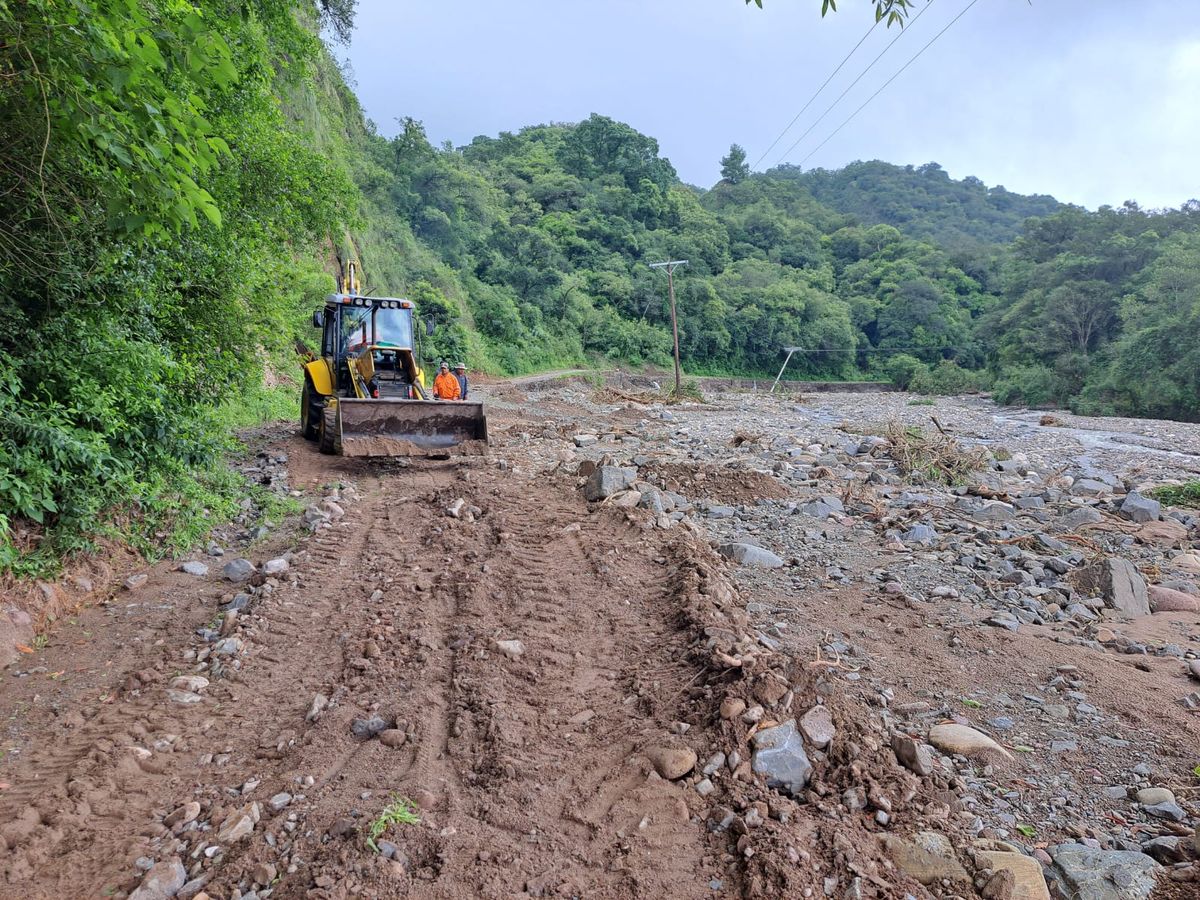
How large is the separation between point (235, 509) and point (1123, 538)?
9816 mm

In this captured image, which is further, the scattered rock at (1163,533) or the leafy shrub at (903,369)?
the leafy shrub at (903,369)

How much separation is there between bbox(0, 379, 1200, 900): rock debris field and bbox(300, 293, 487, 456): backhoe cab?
1.78 metres

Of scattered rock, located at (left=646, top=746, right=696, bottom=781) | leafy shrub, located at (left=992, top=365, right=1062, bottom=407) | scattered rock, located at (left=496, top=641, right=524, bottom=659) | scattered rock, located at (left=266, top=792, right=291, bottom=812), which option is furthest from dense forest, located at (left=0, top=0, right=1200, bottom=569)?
scattered rock, located at (left=646, top=746, right=696, bottom=781)

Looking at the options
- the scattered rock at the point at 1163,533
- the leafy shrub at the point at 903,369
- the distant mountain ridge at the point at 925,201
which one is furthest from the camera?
the distant mountain ridge at the point at 925,201

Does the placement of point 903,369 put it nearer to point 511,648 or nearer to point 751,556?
point 751,556

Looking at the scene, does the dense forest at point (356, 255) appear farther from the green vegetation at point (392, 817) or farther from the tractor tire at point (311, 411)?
the green vegetation at point (392, 817)

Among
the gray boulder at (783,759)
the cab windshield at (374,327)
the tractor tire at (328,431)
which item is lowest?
the gray boulder at (783,759)

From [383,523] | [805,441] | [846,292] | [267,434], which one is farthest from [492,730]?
[846,292]

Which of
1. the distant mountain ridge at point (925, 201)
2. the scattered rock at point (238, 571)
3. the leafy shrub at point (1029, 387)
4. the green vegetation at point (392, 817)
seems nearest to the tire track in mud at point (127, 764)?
the green vegetation at point (392, 817)

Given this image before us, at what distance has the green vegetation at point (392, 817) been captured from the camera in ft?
8.68

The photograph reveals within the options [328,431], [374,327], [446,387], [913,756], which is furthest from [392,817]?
[446,387]

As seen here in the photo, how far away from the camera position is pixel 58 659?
4332mm

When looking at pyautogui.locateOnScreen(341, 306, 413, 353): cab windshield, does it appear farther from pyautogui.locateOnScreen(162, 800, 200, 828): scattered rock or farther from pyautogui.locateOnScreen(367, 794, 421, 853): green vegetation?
pyautogui.locateOnScreen(367, 794, 421, 853): green vegetation

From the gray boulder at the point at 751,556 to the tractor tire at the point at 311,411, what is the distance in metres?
6.86
